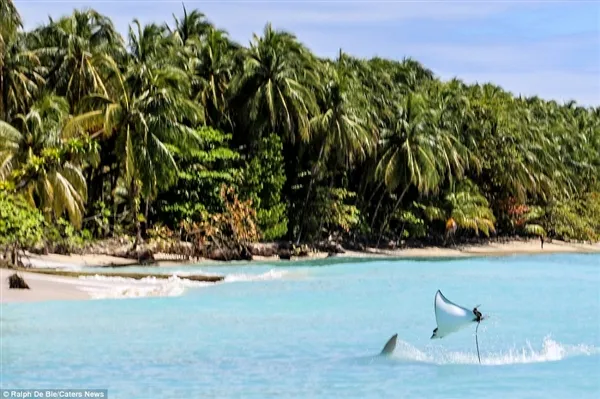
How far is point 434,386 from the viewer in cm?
1091

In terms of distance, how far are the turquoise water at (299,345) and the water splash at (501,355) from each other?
2 centimetres

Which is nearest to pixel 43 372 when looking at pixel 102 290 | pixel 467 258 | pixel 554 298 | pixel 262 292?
pixel 102 290

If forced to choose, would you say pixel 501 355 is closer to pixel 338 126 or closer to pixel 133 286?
pixel 133 286

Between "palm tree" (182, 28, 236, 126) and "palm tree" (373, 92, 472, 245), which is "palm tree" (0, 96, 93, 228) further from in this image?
"palm tree" (373, 92, 472, 245)

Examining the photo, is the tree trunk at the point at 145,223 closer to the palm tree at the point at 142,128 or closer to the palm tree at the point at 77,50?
the palm tree at the point at 142,128

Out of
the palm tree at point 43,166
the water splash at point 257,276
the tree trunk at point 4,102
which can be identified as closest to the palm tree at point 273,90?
the tree trunk at point 4,102

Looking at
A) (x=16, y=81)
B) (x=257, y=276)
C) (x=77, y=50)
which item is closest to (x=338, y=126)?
(x=77, y=50)

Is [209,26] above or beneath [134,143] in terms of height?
above

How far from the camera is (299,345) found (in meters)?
13.5

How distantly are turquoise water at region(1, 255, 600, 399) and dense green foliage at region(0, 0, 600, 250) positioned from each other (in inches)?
252

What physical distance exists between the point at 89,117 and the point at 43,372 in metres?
17.0

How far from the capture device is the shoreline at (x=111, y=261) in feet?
57.7

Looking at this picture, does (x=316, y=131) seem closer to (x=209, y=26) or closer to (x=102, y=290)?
(x=209, y=26)

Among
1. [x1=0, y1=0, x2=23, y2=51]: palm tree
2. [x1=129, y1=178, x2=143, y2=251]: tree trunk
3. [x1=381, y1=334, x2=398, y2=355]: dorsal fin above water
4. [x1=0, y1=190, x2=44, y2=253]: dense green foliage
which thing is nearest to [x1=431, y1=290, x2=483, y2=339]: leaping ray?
[x1=381, y1=334, x2=398, y2=355]: dorsal fin above water
